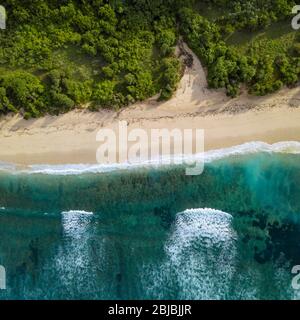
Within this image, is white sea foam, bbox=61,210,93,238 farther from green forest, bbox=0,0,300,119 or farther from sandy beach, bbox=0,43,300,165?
green forest, bbox=0,0,300,119

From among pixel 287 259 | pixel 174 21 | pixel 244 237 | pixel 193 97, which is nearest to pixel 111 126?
pixel 193 97

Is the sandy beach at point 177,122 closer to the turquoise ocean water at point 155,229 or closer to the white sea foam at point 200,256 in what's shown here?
the turquoise ocean water at point 155,229

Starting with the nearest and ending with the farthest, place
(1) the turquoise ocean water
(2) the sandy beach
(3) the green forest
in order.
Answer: (3) the green forest, (1) the turquoise ocean water, (2) the sandy beach

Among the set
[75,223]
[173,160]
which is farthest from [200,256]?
[75,223]

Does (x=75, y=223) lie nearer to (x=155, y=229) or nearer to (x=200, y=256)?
(x=155, y=229)

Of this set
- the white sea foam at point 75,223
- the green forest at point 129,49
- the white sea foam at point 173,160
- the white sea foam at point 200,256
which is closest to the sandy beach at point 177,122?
the white sea foam at point 173,160

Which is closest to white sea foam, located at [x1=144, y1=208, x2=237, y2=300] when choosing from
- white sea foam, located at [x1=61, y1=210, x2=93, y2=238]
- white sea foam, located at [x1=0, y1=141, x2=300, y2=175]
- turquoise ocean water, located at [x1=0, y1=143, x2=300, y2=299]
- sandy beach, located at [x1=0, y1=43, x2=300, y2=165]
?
turquoise ocean water, located at [x1=0, y1=143, x2=300, y2=299]

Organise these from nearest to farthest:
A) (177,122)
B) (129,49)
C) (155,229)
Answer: (129,49) < (177,122) < (155,229)

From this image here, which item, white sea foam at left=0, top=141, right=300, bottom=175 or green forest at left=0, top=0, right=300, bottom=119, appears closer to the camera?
green forest at left=0, top=0, right=300, bottom=119
